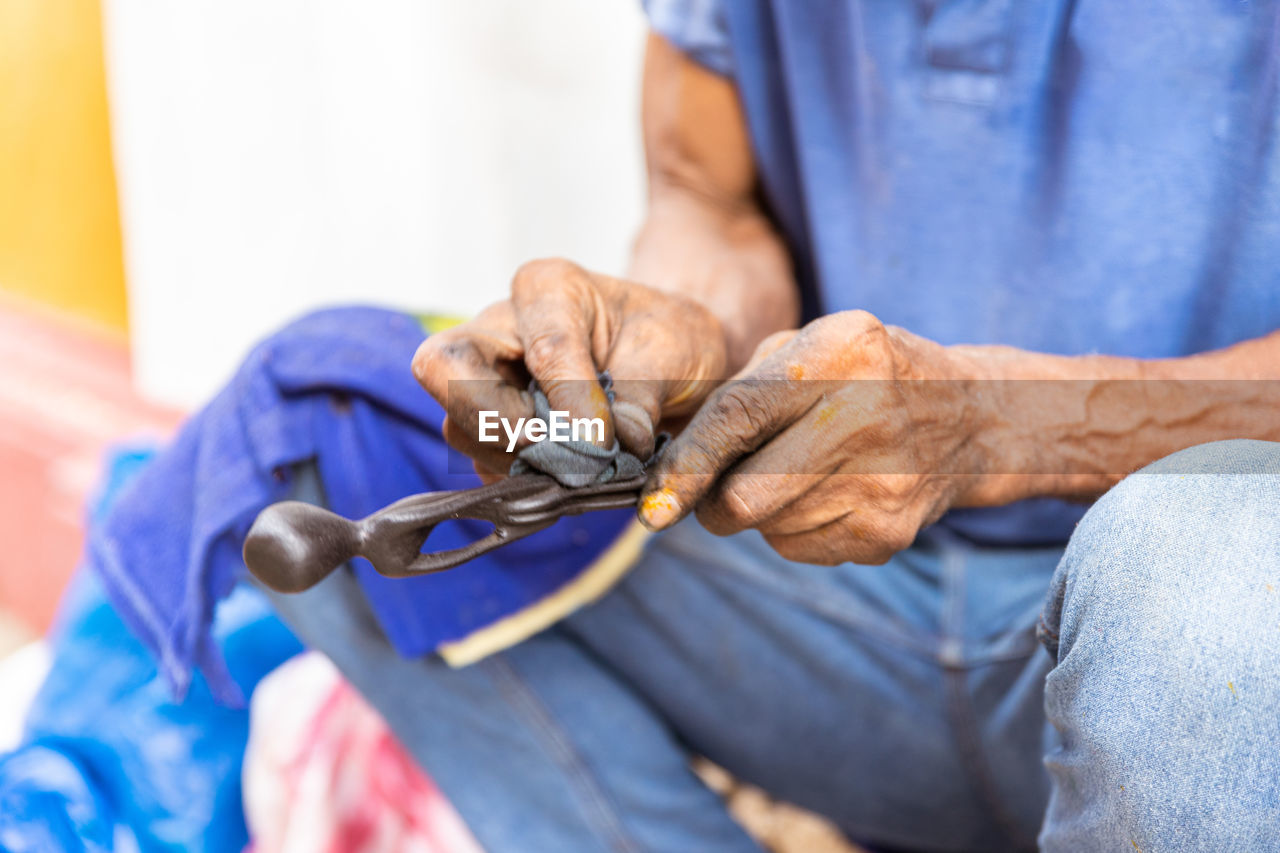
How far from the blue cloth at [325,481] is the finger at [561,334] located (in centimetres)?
14

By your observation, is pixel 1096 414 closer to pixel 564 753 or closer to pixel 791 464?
pixel 791 464

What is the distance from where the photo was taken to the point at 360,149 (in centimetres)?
137

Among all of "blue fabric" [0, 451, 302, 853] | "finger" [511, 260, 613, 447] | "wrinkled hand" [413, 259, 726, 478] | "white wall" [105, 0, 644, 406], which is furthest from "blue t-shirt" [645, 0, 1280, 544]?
"blue fabric" [0, 451, 302, 853]

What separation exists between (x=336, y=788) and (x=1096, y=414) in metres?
0.67

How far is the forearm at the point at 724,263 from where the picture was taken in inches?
31.4

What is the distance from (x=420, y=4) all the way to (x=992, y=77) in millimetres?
863

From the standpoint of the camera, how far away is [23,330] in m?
1.75

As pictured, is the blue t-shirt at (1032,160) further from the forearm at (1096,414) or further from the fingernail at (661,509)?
the fingernail at (661,509)

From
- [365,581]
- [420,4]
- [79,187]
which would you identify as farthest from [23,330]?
[365,581]

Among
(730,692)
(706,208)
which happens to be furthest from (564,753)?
(706,208)

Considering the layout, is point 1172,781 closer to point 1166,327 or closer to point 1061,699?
point 1061,699

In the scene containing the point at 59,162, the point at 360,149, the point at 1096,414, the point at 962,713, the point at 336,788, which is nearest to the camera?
the point at 1096,414

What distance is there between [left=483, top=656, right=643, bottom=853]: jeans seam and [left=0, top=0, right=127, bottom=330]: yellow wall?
1.26 meters

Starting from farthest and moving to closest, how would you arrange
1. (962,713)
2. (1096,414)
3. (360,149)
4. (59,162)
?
(59,162) < (360,149) < (962,713) < (1096,414)
